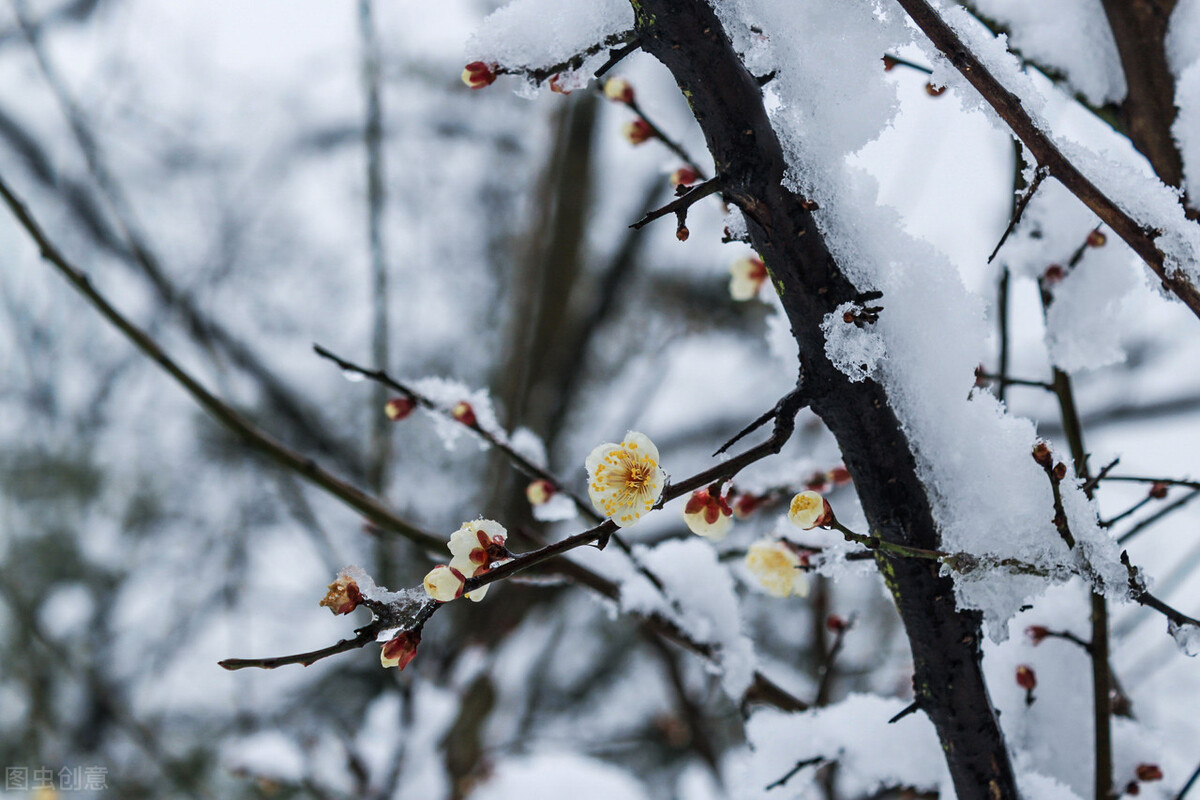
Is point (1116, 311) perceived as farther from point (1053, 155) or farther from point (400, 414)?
point (400, 414)

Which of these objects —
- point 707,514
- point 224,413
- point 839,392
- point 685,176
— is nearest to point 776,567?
point 707,514

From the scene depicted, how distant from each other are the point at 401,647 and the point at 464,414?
1.32 feet

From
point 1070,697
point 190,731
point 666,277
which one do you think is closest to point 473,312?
point 666,277

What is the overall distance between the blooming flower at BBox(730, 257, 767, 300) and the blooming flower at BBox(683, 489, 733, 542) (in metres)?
0.46

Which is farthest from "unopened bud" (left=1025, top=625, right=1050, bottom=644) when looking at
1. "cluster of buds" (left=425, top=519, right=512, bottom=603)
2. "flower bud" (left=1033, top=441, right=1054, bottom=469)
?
"cluster of buds" (left=425, top=519, right=512, bottom=603)

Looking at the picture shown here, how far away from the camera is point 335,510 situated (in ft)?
15.6

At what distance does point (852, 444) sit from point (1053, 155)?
0.27m

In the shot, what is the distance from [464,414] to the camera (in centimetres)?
94

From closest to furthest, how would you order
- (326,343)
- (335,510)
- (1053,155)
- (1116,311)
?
(1053,155) < (1116,311) < (335,510) < (326,343)

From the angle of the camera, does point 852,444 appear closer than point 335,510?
Yes

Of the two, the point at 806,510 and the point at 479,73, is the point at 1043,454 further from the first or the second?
the point at 479,73

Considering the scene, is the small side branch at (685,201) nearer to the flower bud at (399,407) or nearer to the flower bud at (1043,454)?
the flower bud at (1043,454)

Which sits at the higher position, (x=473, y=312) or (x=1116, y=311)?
(x=473, y=312)

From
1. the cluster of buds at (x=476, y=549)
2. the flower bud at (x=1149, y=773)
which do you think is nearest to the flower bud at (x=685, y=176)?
the cluster of buds at (x=476, y=549)
